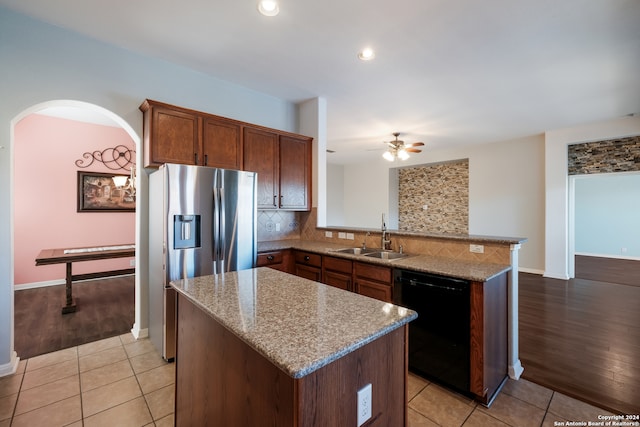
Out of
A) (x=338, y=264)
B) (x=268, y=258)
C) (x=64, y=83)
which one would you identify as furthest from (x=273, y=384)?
(x=64, y=83)

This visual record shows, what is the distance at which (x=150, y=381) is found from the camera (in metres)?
2.18

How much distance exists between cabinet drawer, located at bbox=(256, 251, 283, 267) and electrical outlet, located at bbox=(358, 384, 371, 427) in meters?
2.27

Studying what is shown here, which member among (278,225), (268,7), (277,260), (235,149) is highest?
(268,7)

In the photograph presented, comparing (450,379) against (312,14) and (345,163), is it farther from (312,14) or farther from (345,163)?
(345,163)

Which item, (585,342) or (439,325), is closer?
(439,325)

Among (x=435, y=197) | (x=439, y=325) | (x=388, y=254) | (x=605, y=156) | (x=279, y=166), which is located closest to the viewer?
(x=439, y=325)

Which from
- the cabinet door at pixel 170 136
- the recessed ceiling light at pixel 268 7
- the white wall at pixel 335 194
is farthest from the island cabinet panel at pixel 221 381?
the white wall at pixel 335 194

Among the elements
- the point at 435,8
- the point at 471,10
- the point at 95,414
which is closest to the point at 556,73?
the point at 471,10

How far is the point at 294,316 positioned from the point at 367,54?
2.60 m

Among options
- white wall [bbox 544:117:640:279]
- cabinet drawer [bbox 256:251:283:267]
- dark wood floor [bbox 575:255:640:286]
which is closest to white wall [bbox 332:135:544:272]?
white wall [bbox 544:117:640:279]

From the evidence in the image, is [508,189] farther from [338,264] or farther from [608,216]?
[338,264]

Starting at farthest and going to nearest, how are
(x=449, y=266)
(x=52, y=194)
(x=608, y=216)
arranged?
(x=608, y=216) → (x=52, y=194) → (x=449, y=266)

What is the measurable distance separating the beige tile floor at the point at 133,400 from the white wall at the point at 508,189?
180 inches

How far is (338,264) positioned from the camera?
2.80m
